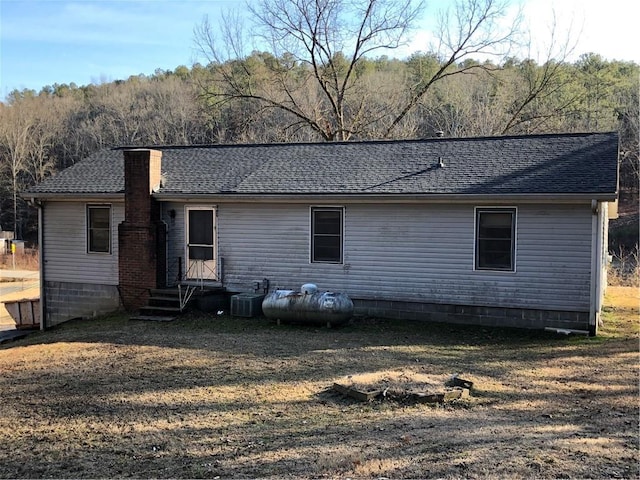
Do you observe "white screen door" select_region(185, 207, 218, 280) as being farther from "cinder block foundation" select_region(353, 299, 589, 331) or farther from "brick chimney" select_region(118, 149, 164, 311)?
"cinder block foundation" select_region(353, 299, 589, 331)

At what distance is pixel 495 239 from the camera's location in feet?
40.3

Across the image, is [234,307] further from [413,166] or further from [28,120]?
[28,120]

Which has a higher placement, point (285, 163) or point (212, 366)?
point (285, 163)

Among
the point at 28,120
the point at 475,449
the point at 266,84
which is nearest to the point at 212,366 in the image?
the point at 475,449

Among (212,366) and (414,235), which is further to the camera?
(414,235)

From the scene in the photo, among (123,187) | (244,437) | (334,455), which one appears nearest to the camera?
(334,455)

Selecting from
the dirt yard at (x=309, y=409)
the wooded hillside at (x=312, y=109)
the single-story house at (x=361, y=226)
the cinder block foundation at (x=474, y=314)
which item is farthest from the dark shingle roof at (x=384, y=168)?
the wooded hillside at (x=312, y=109)

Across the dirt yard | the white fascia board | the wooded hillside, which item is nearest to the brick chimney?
the white fascia board

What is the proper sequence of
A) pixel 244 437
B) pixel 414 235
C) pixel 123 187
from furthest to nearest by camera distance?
pixel 123 187, pixel 414 235, pixel 244 437

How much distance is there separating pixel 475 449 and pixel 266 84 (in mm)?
28451

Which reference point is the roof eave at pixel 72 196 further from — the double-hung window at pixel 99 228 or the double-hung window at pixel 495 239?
the double-hung window at pixel 495 239

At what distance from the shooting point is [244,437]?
5.77m

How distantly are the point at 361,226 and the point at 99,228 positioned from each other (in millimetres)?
6959

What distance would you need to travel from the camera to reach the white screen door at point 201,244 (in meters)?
14.5
